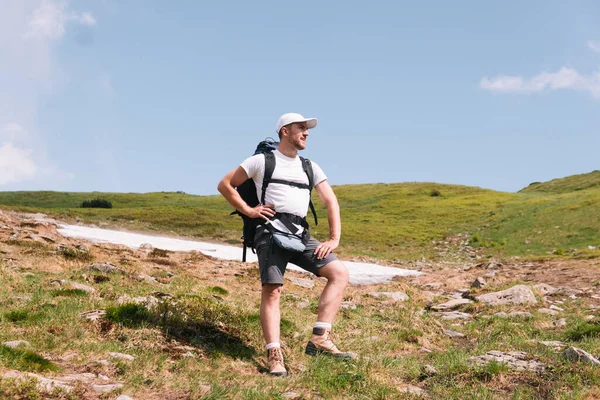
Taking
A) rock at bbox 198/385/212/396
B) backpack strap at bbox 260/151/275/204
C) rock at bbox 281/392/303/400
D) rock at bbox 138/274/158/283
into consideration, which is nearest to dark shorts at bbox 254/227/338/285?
backpack strap at bbox 260/151/275/204

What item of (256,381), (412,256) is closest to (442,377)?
(256,381)

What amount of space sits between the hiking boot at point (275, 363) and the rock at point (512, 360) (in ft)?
9.10

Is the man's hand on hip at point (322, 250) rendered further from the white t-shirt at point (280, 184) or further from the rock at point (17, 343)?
the rock at point (17, 343)

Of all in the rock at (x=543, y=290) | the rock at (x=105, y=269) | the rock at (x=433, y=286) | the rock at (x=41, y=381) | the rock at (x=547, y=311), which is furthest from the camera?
the rock at (x=433, y=286)

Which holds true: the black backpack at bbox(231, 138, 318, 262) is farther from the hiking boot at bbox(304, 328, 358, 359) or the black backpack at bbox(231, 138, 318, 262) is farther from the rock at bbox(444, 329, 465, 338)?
the rock at bbox(444, 329, 465, 338)

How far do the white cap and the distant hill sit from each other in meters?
100

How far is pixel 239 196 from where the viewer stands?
7.66 meters

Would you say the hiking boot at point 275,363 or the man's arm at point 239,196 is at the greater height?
the man's arm at point 239,196

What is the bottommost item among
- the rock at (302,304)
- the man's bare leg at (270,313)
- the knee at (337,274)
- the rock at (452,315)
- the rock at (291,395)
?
the rock at (452,315)

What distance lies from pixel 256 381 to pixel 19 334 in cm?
351

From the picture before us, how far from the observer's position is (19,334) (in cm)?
764

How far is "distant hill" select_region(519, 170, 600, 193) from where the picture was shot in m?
98.5

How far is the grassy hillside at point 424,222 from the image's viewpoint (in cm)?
4350

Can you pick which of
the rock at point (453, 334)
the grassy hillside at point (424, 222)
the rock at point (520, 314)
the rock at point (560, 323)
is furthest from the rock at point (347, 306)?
the grassy hillside at point (424, 222)
